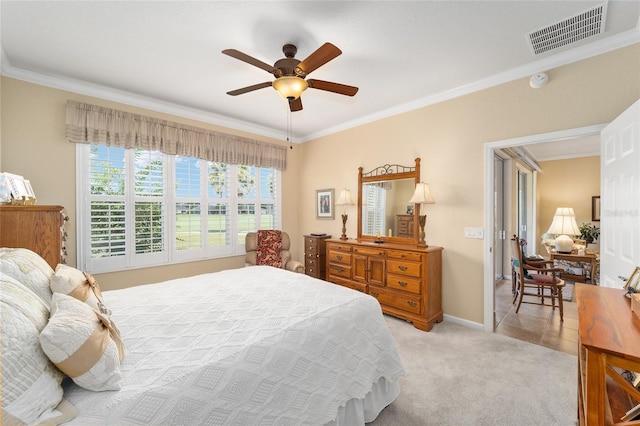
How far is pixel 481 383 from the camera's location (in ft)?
7.23

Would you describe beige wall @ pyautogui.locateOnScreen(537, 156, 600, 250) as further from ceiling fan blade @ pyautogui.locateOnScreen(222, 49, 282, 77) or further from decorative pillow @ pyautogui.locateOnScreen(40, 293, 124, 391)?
decorative pillow @ pyautogui.locateOnScreen(40, 293, 124, 391)

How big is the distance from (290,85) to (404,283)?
2526mm

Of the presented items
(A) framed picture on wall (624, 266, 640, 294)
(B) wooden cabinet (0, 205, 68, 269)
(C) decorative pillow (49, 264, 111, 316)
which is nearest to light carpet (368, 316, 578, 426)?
(A) framed picture on wall (624, 266, 640, 294)

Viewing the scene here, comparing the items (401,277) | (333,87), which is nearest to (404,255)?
(401,277)

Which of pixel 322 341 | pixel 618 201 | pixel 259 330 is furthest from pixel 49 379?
pixel 618 201

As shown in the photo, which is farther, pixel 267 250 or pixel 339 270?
pixel 267 250

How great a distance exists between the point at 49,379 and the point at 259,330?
0.82 meters

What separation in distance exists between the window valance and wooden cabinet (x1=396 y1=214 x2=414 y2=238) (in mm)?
2399

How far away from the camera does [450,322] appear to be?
3400 millimetres

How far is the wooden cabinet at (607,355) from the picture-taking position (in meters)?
0.96

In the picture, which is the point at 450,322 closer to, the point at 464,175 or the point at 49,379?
the point at 464,175

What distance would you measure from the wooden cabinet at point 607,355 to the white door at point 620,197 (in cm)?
94

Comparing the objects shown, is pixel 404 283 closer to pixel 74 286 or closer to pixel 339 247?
pixel 339 247

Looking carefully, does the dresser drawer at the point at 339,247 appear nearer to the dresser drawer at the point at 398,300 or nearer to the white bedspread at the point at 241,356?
the dresser drawer at the point at 398,300
